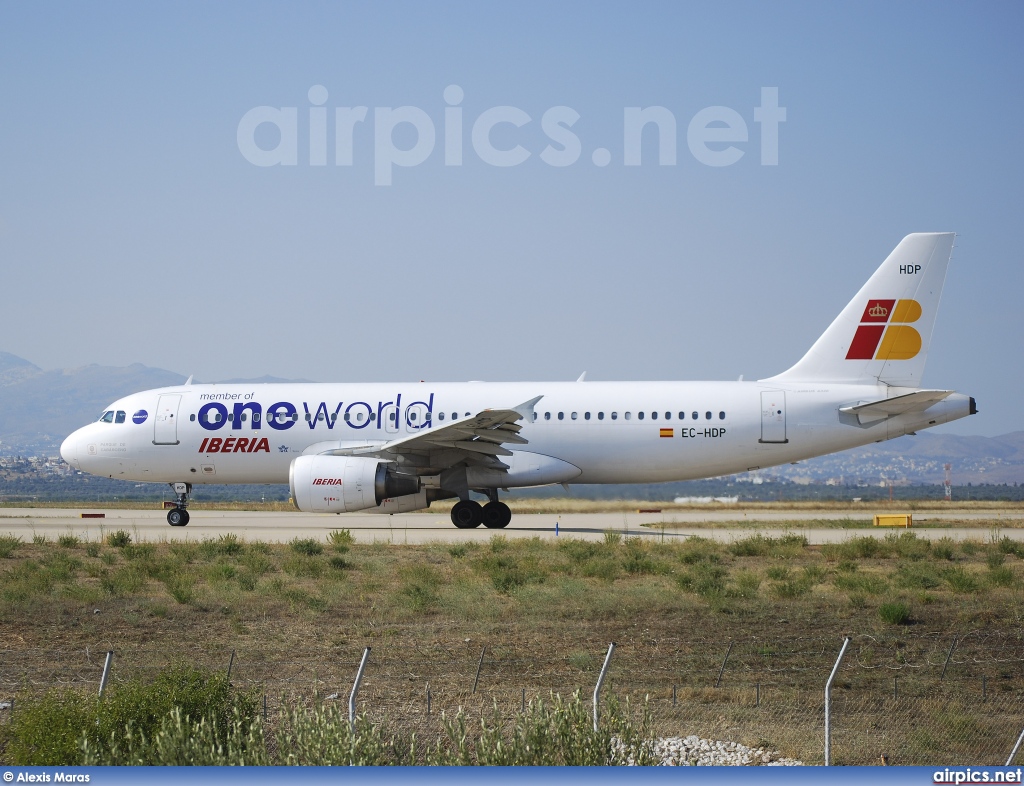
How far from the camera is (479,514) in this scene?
26141mm

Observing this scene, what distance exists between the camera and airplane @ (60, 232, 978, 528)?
25.2 meters

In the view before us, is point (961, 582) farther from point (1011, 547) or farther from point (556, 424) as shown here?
point (556, 424)

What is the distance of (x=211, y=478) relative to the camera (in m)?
27.3

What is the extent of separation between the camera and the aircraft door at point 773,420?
25391 mm

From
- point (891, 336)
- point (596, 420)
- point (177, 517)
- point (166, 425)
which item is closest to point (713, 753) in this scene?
point (596, 420)

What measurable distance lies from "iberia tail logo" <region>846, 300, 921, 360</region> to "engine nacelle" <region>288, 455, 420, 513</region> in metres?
11.8

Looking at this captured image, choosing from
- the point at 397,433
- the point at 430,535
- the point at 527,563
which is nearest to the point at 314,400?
the point at 397,433

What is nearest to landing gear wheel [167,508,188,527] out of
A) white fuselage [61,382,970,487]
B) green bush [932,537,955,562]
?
white fuselage [61,382,970,487]

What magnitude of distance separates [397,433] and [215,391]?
5228mm

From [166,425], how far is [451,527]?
25.9ft

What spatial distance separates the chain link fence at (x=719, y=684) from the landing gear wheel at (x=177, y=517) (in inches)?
657

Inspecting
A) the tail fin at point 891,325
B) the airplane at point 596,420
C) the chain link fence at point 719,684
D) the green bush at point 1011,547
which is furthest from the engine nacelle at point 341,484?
the green bush at point 1011,547

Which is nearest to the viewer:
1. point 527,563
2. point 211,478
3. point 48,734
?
point 48,734

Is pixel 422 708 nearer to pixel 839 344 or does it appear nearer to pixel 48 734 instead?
→ pixel 48 734
